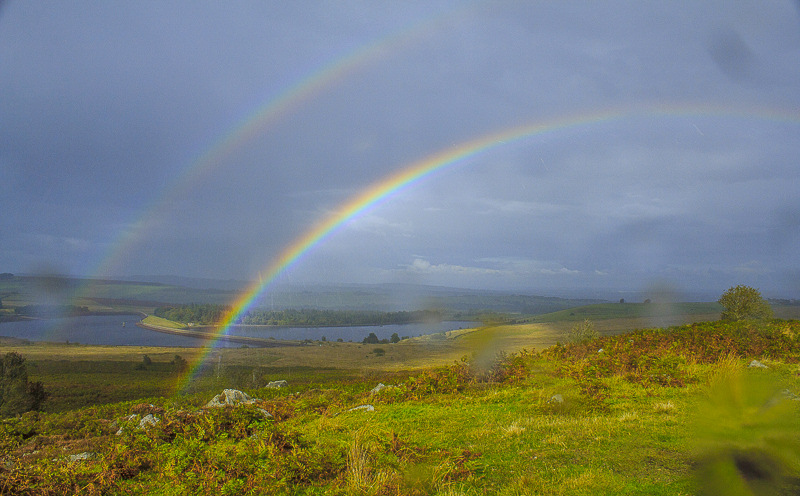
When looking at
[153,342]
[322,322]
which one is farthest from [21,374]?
[322,322]

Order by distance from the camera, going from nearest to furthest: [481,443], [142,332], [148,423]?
[481,443], [148,423], [142,332]

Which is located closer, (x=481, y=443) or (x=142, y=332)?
(x=481, y=443)

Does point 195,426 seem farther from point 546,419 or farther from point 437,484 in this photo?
point 546,419

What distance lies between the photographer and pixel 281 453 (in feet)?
22.4

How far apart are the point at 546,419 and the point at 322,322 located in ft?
630

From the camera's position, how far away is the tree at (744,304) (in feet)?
77.5

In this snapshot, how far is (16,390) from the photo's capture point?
26.4m

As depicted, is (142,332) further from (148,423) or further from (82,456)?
(82,456)

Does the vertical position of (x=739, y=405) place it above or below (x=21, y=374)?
above

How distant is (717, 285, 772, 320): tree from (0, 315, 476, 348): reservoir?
335 feet

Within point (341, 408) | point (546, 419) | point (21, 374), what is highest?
point (546, 419)

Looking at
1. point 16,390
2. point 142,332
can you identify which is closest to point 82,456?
point 16,390

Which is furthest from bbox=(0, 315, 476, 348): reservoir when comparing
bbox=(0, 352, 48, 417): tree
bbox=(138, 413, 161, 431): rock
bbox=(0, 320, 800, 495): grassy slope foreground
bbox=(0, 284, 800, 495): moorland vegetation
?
bbox=(138, 413, 161, 431): rock

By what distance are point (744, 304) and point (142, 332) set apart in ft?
618
